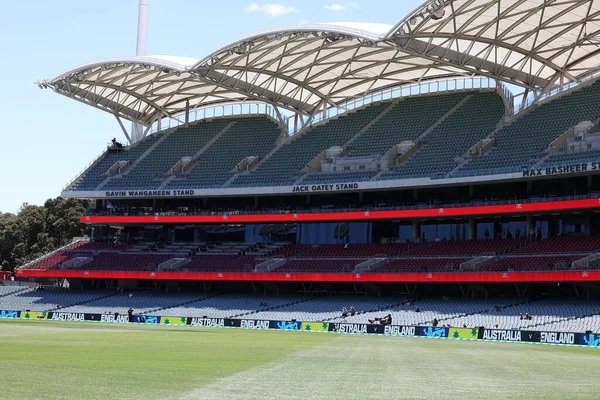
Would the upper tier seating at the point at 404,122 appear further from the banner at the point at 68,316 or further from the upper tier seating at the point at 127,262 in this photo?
the banner at the point at 68,316

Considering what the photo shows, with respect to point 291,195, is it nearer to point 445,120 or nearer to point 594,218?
point 445,120

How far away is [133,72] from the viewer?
80.9 metres

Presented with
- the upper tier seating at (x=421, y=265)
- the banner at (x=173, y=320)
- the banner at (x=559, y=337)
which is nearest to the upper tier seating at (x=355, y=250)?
the upper tier seating at (x=421, y=265)

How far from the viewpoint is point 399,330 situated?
54906mm

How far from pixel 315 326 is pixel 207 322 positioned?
31.3 feet

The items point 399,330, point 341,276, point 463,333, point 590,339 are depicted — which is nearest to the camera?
point 590,339

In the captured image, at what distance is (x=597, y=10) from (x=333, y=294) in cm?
3089

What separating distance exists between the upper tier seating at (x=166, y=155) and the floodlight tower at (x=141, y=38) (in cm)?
431

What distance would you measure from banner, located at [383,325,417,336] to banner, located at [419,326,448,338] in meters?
0.47

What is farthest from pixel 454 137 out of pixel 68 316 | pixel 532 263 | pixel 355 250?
pixel 68 316

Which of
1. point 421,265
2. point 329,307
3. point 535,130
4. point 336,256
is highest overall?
point 535,130

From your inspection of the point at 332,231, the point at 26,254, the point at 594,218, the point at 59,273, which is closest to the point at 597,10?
the point at 594,218

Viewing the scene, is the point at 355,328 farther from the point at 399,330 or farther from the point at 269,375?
the point at 269,375

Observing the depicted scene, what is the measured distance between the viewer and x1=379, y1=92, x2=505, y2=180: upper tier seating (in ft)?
230
